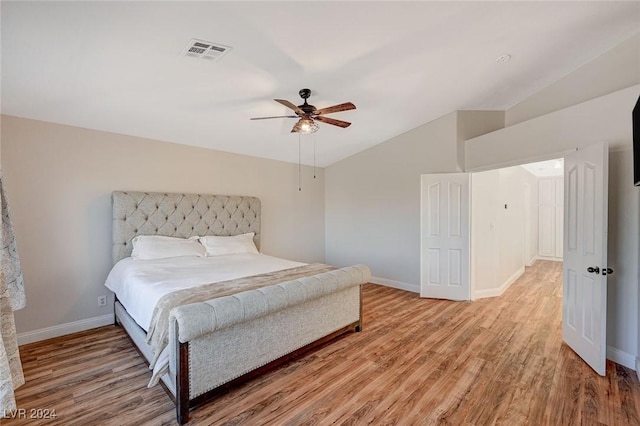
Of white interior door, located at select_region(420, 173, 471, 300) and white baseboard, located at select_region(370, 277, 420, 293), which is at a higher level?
white interior door, located at select_region(420, 173, 471, 300)

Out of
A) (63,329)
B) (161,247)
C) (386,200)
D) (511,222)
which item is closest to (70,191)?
(161,247)

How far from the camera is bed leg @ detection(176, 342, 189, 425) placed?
1838mm

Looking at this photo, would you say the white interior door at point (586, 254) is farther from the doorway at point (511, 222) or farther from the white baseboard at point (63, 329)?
the white baseboard at point (63, 329)

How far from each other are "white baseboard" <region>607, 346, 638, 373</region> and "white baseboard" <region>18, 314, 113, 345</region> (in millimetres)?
5357

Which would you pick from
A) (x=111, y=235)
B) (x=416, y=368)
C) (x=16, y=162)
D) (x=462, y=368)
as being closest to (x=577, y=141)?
(x=462, y=368)

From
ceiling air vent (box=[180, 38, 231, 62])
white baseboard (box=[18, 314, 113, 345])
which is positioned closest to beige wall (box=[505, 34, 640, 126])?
ceiling air vent (box=[180, 38, 231, 62])

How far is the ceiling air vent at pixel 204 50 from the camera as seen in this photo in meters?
2.17

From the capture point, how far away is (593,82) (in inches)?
124

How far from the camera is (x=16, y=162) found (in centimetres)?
286

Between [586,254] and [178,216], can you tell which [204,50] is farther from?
[586,254]

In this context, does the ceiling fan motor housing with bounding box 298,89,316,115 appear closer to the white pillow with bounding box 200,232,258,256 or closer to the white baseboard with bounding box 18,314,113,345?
the white pillow with bounding box 200,232,258,256

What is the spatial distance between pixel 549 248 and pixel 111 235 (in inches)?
396

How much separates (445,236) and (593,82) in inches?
97.7

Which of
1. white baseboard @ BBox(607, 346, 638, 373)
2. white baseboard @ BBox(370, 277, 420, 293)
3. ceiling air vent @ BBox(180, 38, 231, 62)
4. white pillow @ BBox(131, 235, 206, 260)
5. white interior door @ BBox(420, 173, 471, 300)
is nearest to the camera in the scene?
ceiling air vent @ BBox(180, 38, 231, 62)
